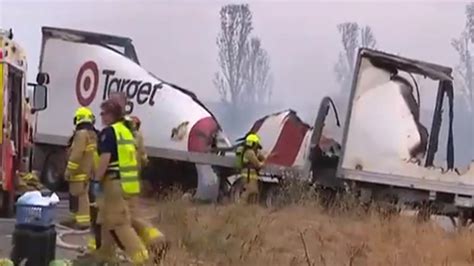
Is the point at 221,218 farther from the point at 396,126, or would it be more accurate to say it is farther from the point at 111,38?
the point at 111,38

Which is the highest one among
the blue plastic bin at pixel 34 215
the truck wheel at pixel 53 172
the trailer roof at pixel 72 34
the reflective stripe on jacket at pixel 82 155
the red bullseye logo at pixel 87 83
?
the trailer roof at pixel 72 34

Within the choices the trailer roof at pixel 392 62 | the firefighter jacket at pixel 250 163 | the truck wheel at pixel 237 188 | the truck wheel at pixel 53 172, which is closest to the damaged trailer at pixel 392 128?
the trailer roof at pixel 392 62

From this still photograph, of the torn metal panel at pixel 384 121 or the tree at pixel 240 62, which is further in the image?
the tree at pixel 240 62

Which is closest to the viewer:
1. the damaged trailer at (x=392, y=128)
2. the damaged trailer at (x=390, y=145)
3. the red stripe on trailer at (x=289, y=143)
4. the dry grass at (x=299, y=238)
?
the dry grass at (x=299, y=238)

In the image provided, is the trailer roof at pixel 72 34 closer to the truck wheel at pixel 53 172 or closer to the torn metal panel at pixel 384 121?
the truck wheel at pixel 53 172

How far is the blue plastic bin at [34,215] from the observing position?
771 cm

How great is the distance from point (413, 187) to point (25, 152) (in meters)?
6.09

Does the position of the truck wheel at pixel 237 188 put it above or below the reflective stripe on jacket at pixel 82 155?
below

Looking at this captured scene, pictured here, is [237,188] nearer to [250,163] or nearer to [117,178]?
[250,163]

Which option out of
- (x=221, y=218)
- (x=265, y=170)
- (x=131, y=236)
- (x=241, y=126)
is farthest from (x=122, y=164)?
(x=241, y=126)

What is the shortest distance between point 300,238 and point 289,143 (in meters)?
8.36

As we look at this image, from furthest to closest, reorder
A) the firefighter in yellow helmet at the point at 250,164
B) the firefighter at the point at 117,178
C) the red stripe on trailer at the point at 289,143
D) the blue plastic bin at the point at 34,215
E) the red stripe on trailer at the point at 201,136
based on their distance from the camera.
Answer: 1. the red stripe on trailer at the point at 201,136
2. the red stripe on trailer at the point at 289,143
3. the firefighter in yellow helmet at the point at 250,164
4. the firefighter at the point at 117,178
5. the blue plastic bin at the point at 34,215

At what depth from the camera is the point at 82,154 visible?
36.8 feet

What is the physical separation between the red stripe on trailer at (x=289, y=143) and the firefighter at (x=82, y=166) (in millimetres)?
6622
